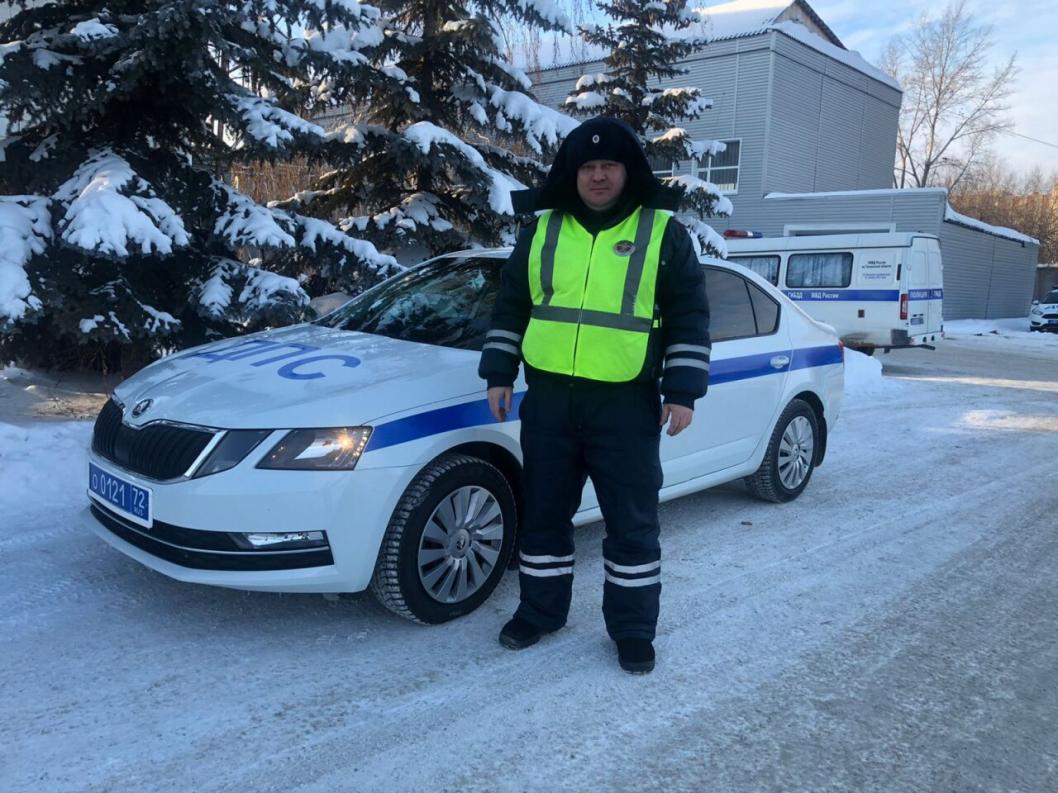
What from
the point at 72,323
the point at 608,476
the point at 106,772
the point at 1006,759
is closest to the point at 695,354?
the point at 608,476

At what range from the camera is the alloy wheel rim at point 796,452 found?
5125mm

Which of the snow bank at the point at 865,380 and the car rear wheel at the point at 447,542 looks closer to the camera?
the car rear wheel at the point at 447,542

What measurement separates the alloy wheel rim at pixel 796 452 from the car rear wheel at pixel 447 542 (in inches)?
92.9

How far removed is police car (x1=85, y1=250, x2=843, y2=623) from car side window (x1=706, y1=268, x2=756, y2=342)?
895mm

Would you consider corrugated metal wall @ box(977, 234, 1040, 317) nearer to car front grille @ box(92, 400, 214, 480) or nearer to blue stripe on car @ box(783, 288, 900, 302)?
blue stripe on car @ box(783, 288, 900, 302)

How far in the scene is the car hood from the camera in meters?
3.01

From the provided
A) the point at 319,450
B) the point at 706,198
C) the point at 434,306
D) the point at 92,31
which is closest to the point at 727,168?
the point at 706,198

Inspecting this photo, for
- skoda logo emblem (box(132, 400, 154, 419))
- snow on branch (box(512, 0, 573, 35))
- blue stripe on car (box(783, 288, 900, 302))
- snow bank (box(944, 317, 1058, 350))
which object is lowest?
snow bank (box(944, 317, 1058, 350))

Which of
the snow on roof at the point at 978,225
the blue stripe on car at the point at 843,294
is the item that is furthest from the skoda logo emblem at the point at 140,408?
the snow on roof at the point at 978,225

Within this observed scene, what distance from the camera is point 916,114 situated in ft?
143

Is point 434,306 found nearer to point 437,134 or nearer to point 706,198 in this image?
point 437,134

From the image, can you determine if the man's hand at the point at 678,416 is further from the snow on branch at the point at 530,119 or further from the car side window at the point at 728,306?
the snow on branch at the point at 530,119

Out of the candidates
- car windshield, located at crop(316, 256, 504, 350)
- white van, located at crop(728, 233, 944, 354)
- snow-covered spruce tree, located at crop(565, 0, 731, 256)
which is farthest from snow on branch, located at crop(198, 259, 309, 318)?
white van, located at crop(728, 233, 944, 354)

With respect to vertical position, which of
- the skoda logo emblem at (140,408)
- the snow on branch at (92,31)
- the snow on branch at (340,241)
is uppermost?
the snow on branch at (92,31)
